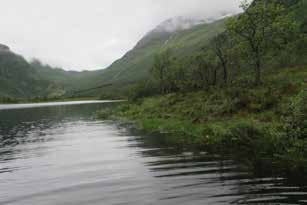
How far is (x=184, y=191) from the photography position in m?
22.0

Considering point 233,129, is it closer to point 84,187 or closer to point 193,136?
point 193,136

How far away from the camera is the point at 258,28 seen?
221 feet

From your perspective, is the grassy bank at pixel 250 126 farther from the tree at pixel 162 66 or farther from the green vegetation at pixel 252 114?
the tree at pixel 162 66

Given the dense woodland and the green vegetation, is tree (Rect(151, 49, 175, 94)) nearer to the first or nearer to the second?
the dense woodland

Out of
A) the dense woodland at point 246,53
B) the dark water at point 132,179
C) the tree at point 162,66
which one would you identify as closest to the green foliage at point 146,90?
the dense woodland at point 246,53

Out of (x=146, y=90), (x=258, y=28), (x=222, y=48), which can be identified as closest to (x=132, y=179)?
(x=258, y=28)

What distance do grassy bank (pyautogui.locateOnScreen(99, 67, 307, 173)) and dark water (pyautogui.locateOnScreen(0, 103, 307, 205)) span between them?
121 inches

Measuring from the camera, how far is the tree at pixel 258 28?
214 ft

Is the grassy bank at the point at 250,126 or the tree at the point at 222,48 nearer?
the grassy bank at the point at 250,126

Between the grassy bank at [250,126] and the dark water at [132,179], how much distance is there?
10.1ft

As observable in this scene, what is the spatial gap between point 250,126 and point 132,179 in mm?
13807

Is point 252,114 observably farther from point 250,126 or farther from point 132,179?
point 132,179

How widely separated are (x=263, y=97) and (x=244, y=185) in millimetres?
26725

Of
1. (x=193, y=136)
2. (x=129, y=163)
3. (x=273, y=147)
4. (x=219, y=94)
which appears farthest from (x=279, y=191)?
(x=219, y=94)
